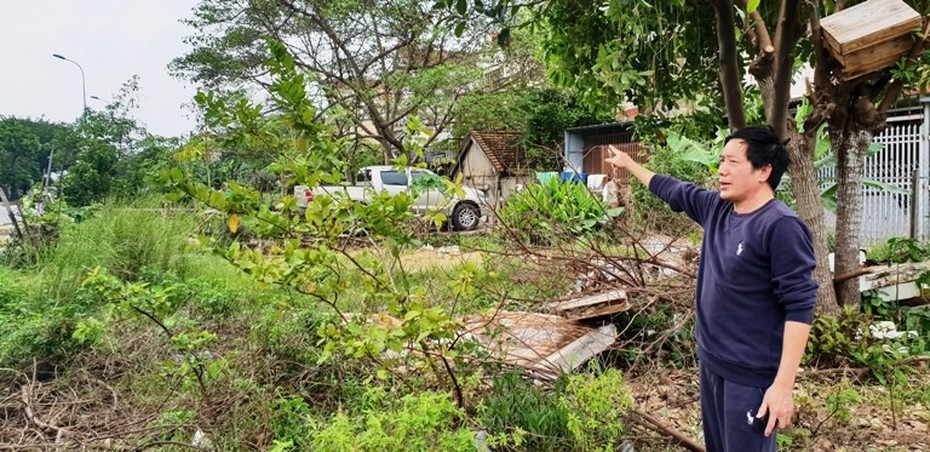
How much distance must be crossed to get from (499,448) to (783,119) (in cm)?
261

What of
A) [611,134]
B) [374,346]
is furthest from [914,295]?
[611,134]

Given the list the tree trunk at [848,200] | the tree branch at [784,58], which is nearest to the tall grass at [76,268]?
the tree branch at [784,58]

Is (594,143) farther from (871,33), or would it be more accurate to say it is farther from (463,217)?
(871,33)

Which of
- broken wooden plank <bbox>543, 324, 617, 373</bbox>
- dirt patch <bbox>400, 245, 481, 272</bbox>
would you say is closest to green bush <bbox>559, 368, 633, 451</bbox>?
broken wooden plank <bbox>543, 324, 617, 373</bbox>

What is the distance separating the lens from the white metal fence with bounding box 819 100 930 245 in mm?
8445

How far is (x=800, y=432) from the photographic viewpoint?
117 inches

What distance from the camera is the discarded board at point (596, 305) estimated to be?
165 inches

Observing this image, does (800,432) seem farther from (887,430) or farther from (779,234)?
(779,234)

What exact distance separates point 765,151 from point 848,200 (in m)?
2.89

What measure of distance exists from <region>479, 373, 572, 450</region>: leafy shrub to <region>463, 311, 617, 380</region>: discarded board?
43 cm

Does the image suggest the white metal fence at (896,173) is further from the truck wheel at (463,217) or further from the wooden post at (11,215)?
the wooden post at (11,215)

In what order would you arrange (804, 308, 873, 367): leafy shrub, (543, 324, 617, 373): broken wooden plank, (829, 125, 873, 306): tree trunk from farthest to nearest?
(829, 125, 873, 306): tree trunk, (804, 308, 873, 367): leafy shrub, (543, 324, 617, 373): broken wooden plank

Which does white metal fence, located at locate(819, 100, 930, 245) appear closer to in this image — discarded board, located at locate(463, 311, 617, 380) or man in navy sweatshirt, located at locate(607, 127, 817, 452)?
discarded board, located at locate(463, 311, 617, 380)

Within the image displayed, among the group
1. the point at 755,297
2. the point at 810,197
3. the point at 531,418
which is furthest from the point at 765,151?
the point at 810,197
